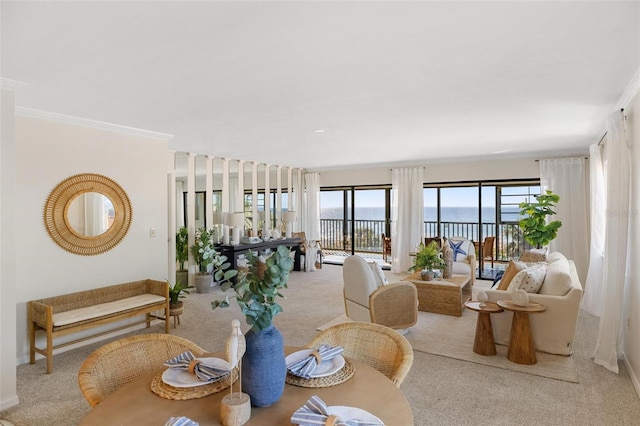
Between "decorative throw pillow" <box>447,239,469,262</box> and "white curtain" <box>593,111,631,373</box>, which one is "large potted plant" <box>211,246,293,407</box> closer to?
"white curtain" <box>593,111,631,373</box>

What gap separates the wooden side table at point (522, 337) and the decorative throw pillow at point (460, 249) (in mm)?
3152

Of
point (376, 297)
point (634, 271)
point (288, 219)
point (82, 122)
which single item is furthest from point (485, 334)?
point (288, 219)

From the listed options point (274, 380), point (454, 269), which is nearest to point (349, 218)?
point (454, 269)

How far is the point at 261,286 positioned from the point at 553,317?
138 inches

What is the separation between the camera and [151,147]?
4859 mm

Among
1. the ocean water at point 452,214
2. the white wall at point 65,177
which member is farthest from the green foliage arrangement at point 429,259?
the white wall at point 65,177

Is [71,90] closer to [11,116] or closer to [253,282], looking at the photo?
[11,116]

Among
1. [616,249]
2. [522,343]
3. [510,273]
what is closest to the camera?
[616,249]

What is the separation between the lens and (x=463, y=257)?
6.73 m

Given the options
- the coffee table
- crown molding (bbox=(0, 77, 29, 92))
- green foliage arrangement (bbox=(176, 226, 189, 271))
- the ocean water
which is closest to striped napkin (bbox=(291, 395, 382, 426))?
crown molding (bbox=(0, 77, 29, 92))

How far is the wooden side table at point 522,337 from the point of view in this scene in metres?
3.46

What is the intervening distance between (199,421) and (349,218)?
8.67 metres

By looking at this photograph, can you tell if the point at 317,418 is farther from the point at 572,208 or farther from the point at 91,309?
the point at 572,208

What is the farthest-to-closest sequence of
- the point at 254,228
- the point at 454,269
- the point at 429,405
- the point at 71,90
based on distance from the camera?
1. the point at 254,228
2. the point at 454,269
3. the point at 71,90
4. the point at 429,405
